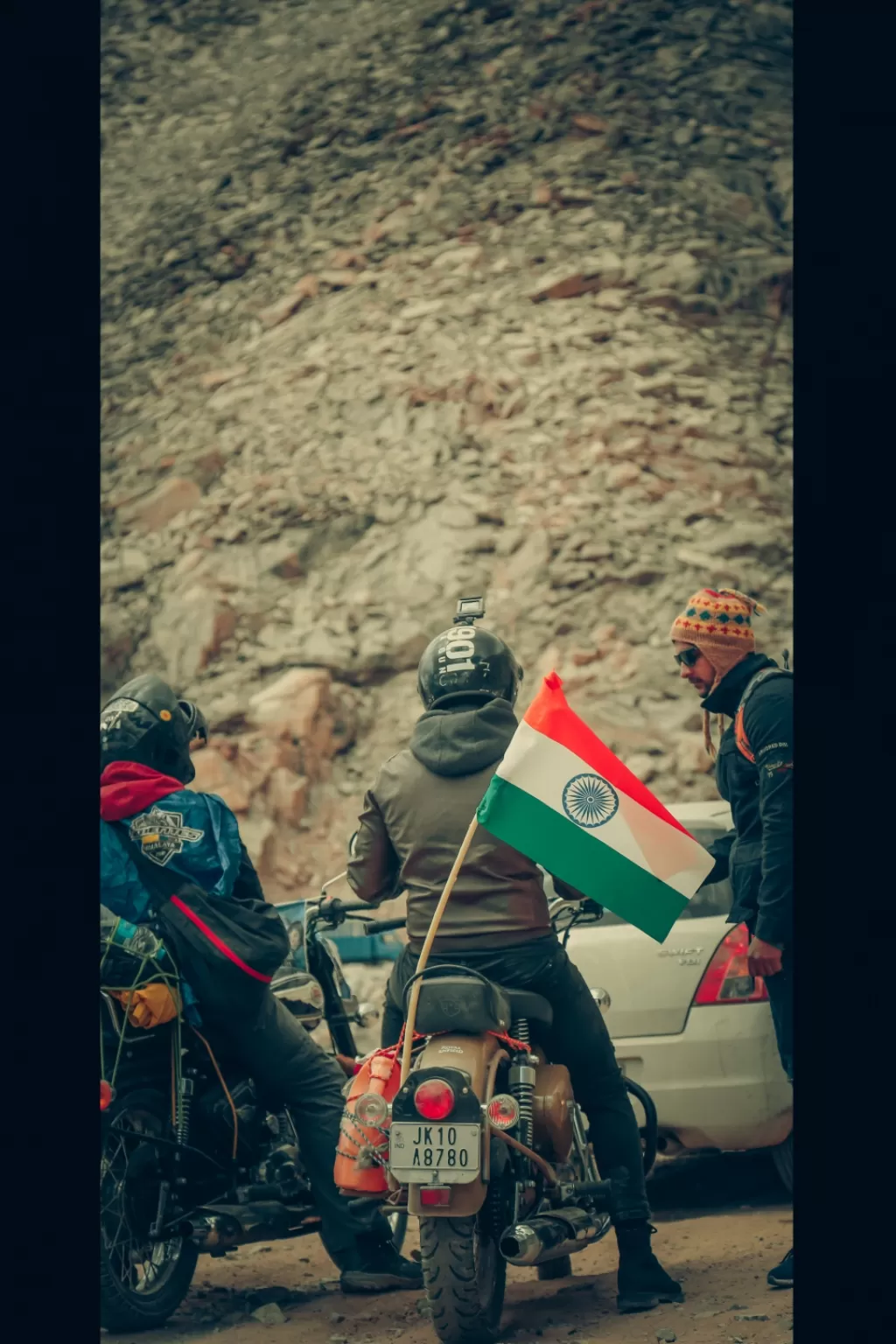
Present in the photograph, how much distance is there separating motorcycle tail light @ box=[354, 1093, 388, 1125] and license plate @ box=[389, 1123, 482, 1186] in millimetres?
241

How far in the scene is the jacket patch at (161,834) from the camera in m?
6.21

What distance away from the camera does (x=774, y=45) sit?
63.8 feet

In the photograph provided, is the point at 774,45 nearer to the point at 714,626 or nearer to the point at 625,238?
the point at 625,238

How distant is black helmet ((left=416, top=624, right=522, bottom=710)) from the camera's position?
6027mm

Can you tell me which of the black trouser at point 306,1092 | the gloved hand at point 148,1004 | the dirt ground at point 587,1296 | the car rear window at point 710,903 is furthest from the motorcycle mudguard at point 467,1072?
the car rear window at point 710,903

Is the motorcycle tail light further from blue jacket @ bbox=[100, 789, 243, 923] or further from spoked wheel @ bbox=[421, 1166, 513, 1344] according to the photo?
blue jacket @ bbox=[100, 789, 243, 923]

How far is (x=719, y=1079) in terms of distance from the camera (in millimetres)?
7250

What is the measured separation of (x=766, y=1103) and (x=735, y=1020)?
1.12 ft

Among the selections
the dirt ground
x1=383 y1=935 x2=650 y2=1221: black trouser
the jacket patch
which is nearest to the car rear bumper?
the dirt ground

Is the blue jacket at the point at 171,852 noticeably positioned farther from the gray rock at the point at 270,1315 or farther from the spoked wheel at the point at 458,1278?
the spoked wheel at the point at 458,1278

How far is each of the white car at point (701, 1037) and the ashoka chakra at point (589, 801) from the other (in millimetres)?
1860

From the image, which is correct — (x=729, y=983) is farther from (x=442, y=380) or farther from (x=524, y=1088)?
(x=442, y=380)
